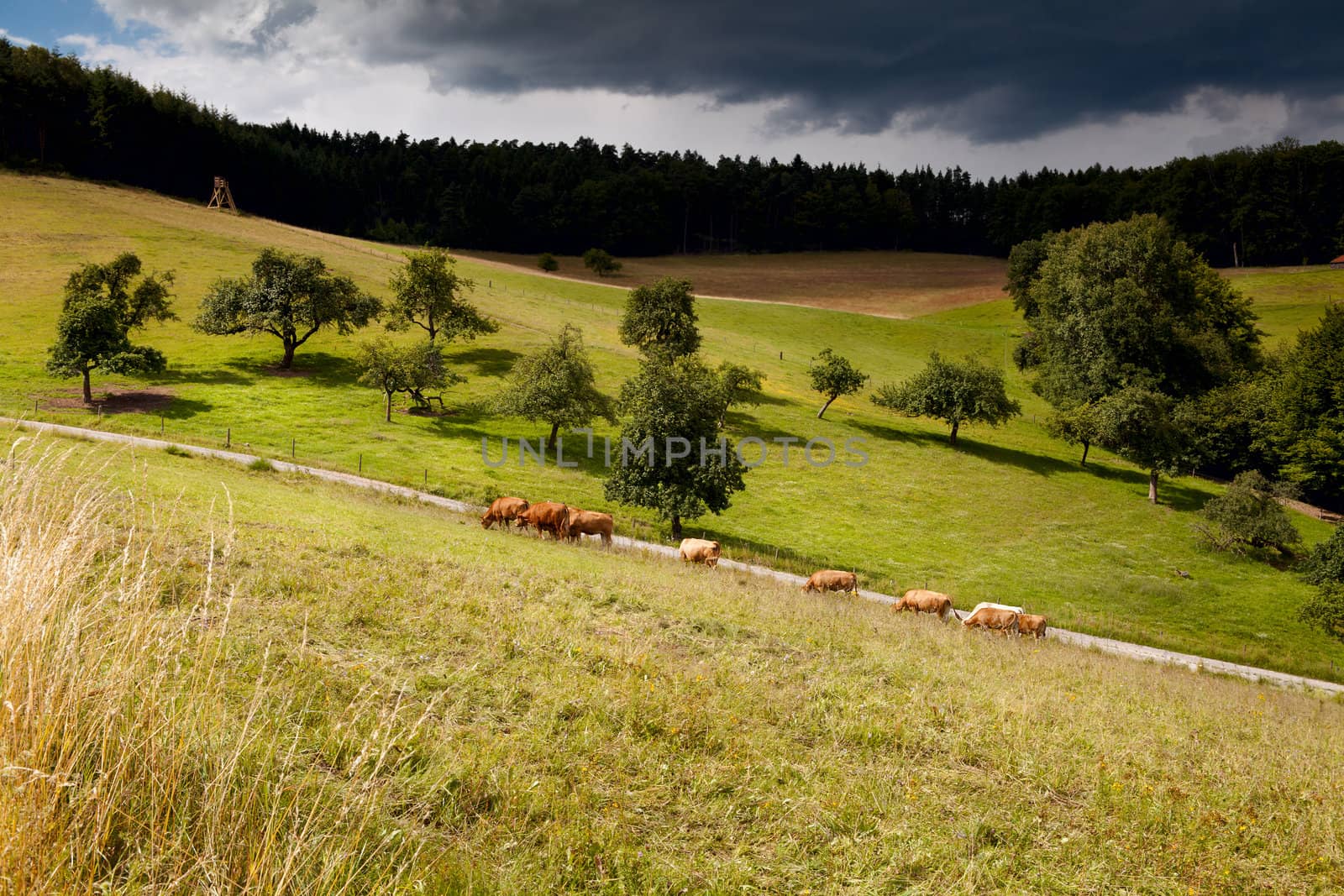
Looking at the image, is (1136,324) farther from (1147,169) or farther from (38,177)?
(38,177)

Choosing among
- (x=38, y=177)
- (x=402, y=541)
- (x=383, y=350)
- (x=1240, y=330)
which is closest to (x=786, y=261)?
(x=1240, y=330)

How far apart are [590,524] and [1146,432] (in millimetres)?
41513

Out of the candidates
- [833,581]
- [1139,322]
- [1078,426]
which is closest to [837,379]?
[1078,426]

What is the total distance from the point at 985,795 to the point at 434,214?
154 meters

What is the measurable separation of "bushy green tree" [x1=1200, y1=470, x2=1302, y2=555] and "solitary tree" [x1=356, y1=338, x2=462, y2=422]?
48860 mm

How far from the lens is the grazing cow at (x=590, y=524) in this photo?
92.0 feet

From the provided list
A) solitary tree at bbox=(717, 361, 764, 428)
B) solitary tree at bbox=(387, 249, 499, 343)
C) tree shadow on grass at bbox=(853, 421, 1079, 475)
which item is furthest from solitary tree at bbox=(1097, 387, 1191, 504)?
solitary tree at bbox=(387, 249, 499, 343)

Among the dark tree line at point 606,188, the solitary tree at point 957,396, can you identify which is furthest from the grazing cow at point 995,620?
the dark tree line at point 606,188

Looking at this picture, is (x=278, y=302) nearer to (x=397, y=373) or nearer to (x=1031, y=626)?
(x=397, y=373)

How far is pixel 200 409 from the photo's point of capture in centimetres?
Result: 4294

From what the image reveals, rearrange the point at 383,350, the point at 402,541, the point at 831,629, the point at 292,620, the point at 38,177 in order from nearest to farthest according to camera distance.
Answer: the point at 292,620 → the point at 831,629 → the point at 402,541 → the point at 383,350 → the point at 38,177

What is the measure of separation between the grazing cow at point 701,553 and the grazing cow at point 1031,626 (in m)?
10.5

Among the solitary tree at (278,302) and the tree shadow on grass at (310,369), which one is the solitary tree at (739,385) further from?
the solitary tree at (278,302)

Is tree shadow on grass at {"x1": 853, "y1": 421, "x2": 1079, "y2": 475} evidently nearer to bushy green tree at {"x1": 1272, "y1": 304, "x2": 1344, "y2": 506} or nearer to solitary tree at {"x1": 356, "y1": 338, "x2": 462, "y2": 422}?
bushy green tree at {"x1": 1272, "y1": 304, "x2": 1344, "y2": 506}
